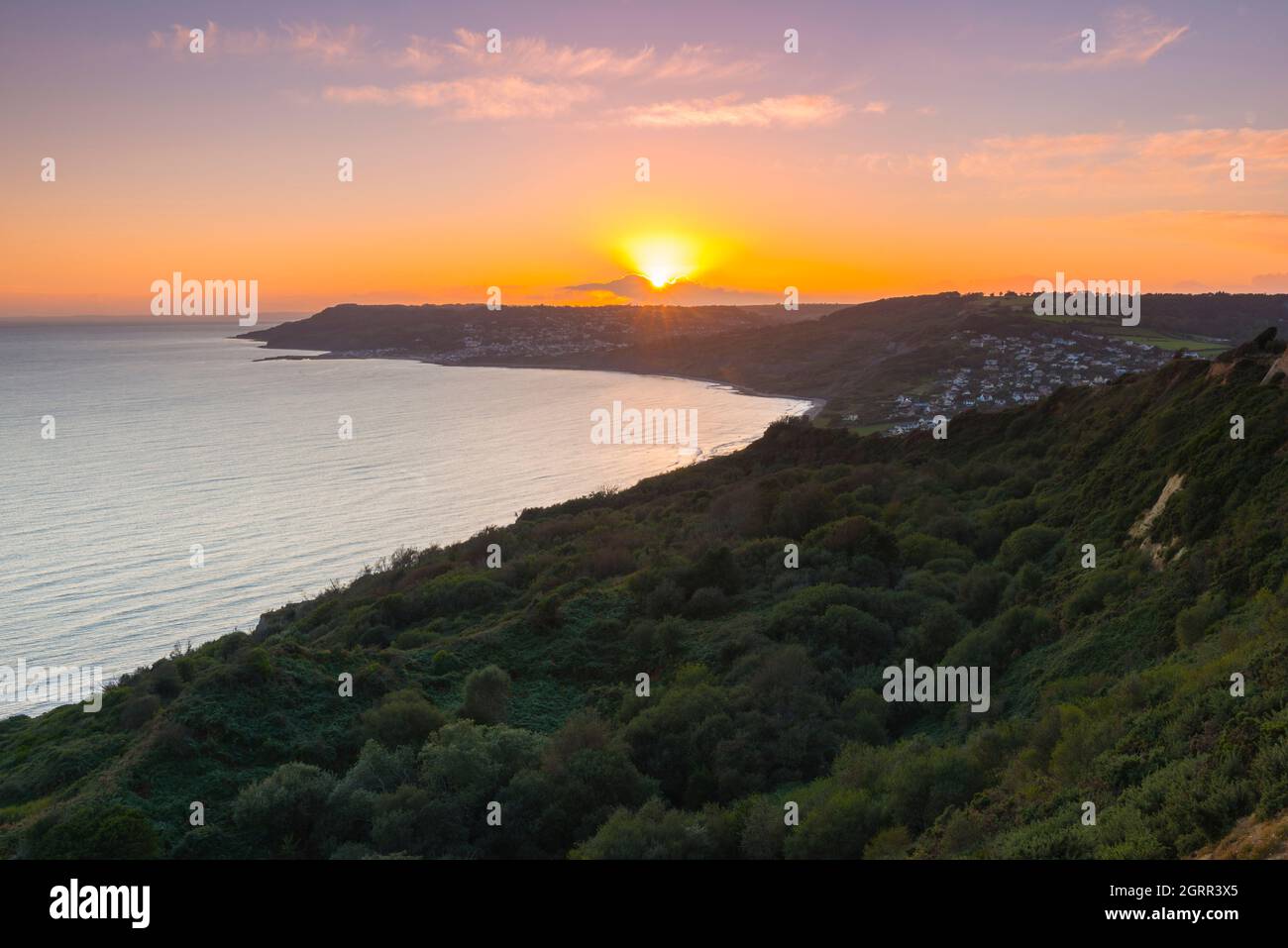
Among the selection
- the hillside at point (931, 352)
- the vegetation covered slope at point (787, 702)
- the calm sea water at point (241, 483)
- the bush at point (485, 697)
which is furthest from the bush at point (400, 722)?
the hillside at point (931, 352)

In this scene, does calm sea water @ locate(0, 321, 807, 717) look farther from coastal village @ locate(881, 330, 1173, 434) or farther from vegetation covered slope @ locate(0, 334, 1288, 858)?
coastal village @ locate(881, 330, 1173, 434)

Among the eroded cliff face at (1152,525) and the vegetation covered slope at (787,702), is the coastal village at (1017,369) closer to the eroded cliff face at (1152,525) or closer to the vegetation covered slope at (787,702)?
the vegetation covered slope at (787,702)

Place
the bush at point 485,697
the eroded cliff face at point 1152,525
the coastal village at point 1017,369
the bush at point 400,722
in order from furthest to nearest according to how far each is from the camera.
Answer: the coastal village at point 1017,369
the bush at point 485,697
the eroded cliff face at point 1152,525
the bush at point 400,722

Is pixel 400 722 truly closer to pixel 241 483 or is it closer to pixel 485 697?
pixel 485 697

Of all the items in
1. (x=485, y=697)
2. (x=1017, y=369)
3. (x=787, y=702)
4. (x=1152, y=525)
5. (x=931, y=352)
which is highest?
(x=931, y=352)

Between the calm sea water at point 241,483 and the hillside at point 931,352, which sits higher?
the hillside at point 931,352

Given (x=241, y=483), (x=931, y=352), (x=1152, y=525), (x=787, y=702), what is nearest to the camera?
(x=787, y=702)

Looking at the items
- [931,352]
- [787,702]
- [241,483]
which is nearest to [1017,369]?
[931,352]
